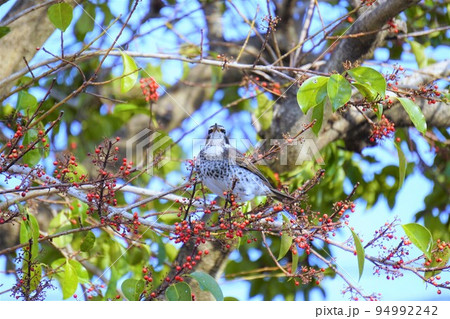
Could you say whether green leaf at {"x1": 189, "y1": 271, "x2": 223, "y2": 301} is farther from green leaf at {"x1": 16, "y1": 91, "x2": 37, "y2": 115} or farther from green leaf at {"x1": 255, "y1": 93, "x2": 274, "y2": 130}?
green leaf at {"x1": 255, "y1": 93, "x2": 274, "y2": 130}

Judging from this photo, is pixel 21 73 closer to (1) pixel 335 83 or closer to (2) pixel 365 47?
(1) pixel 335 83

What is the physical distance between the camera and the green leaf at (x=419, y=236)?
2502mm

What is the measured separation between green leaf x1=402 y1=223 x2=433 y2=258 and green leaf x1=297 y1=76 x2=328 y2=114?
1.98 ft

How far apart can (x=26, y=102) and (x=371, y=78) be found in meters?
1.64

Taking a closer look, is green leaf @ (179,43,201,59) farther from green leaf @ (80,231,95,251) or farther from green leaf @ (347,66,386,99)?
green leaf @ (347,66,386,99)

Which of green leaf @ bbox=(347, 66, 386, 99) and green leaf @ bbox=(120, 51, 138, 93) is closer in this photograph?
green leaf @ bbox=(347, 66, 386, 99)

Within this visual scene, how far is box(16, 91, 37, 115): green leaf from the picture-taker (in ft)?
10.1

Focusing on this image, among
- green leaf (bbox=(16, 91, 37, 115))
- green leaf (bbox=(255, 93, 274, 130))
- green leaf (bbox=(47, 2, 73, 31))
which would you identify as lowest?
green leaf (bbox=(16, 91, 37, 115))

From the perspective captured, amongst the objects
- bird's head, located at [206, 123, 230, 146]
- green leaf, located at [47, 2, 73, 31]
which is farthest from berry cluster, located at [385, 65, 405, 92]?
green leaf, located at [47, 2, 73, 31]

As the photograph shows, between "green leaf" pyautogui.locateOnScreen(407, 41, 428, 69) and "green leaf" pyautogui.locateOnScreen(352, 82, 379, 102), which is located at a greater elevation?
"green leaf" pyautogui.locateOnScreen(407, 41, 428, 69)

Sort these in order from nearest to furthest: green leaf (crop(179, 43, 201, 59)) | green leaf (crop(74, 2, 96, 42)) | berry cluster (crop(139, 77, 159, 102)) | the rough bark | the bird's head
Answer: the rough bark < the bird's head < berry cluster (crop(139, 77, 159, 102)) < green leaf (crop(74, 2, 96, 42)) < green leaf (crop(179, 43, 201, 59))

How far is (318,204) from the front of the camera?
4.30m

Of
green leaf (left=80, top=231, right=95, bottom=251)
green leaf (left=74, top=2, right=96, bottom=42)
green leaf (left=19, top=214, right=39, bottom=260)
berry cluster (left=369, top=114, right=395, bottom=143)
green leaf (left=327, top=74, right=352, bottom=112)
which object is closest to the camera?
green leaf (left=327, top=74, right=352, bottom=112)

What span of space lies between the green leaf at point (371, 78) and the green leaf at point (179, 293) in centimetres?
106
